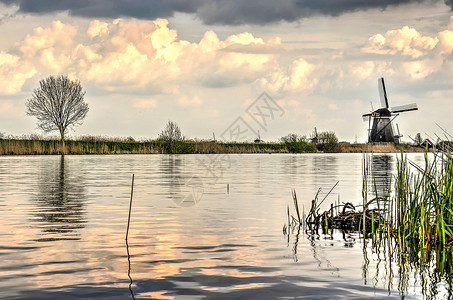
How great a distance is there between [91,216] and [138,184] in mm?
9362

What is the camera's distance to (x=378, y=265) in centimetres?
791

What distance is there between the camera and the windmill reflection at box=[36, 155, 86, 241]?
10.7 meters

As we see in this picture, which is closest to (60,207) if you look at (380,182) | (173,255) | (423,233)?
(173,255)

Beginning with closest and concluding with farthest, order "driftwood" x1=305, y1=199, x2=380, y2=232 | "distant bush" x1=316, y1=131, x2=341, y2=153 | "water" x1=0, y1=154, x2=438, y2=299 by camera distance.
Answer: "water" x1=0, y1=154, x2=438, y2=299, "driftwood" x1=305, y1=199, x2=380, y2=232, "distant bush" x1=316, y1=131, x2=341, y2=153

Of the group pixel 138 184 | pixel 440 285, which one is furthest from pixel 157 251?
pixel 138 184

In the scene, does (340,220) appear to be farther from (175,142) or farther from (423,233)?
(175,142)

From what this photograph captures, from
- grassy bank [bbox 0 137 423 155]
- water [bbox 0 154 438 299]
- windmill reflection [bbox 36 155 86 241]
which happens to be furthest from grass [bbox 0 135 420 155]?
water [bbox 0 154 438 299]

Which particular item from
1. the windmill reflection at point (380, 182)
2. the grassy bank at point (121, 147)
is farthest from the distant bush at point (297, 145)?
the windmill reflection at point (380, 182)

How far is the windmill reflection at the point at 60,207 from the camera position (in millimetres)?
10656

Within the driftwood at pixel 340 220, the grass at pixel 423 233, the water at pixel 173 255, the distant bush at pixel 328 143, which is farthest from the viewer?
the distant bush at pixel 328 143

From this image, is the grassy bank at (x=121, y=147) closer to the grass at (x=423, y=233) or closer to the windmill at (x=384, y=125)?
the windmill at (x=384, y=125)

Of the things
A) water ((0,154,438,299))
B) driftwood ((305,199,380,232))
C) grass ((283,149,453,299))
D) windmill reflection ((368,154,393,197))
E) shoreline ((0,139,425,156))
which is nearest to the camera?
water ((0,154,438,299))

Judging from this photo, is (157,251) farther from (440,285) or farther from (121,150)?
(121,150)

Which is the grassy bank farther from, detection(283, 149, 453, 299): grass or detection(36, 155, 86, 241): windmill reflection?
detection(283, 149, 453, 299): grass
